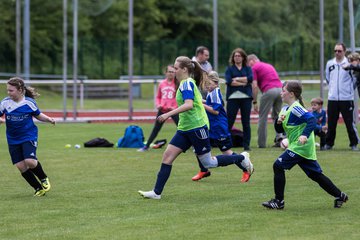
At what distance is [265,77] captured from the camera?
1886cm

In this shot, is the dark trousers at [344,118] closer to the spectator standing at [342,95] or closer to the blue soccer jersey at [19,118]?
the spectator standing at [342,95]

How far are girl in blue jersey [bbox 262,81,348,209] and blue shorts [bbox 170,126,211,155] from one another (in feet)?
4.11

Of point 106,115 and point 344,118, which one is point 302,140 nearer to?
point 344,118

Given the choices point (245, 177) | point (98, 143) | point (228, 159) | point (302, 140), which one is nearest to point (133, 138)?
point (98, 143)

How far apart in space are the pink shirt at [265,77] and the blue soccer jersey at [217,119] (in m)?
4.64

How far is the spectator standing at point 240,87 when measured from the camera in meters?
17.6

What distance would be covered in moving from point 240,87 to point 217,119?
11.9ft

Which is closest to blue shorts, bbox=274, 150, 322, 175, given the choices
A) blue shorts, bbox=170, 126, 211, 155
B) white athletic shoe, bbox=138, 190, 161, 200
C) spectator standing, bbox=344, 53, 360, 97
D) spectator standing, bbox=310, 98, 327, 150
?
blue shorts, bbox=170, 126, 211, 155

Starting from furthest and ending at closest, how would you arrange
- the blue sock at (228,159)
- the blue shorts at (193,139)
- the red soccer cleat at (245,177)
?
1. the red soccer cleat at (245,177)
2. the blue sock at (228,159)
3. the blue shorts at (193,139)

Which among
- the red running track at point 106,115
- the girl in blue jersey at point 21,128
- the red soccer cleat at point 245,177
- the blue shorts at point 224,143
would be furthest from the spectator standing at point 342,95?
the red running track at point 106,115

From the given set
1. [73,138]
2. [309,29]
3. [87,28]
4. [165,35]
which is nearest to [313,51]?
[309,29]

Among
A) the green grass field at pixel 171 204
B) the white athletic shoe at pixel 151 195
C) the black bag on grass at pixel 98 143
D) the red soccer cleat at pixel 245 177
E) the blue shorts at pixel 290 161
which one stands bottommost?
the green grass field at pixel 171 204

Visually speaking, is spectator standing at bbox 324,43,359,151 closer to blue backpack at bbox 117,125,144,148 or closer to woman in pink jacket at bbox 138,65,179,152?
woman in pink jacket at bbox 138,65,179,152

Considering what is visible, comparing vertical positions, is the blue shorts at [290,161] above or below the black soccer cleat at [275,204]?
above
